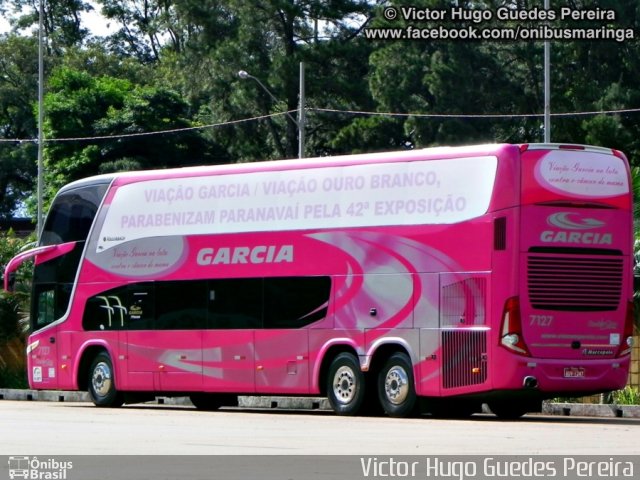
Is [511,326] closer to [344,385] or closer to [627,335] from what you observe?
[627,335]

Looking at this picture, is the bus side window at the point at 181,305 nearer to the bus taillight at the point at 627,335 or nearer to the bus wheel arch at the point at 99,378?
the bus wheel arch at the point at 99,378

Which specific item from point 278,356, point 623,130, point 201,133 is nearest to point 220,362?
point 278,356

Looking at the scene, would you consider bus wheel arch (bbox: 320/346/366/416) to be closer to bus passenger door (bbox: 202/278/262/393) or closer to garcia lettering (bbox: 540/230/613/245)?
bus passenger door (bbox: 202/278/262/393)

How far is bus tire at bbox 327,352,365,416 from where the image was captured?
23.0 meters

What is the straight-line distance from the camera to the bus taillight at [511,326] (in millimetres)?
21250

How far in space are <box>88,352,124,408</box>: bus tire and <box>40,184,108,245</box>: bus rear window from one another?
2.23 meters

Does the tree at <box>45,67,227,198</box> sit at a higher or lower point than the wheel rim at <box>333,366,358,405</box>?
higher

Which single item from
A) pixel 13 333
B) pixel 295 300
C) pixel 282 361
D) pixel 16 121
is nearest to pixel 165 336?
pixel 282 361

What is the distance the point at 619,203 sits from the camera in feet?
73.6

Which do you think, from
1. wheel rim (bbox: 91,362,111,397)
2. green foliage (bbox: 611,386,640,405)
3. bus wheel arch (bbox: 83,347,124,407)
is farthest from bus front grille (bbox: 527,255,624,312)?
wheel rim (bbox: 91,362,111,397)

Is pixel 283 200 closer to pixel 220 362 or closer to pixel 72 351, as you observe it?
pixel 220 362

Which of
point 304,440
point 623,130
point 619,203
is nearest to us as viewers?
point 304,440
